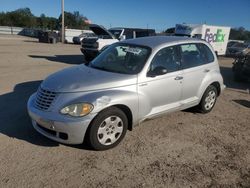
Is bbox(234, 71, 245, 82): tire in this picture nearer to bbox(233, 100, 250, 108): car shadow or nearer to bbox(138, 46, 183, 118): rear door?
bbox(233, 100, 250, 108): car shadow

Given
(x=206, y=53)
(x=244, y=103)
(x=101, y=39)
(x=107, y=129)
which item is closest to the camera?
(x=107, y=129)

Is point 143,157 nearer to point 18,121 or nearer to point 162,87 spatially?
point 162,87

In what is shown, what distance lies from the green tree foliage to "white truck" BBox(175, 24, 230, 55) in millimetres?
54375

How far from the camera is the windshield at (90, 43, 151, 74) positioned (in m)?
5.39

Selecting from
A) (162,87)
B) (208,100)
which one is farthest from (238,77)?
(162,87)

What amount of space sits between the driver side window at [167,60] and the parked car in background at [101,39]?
8425mm

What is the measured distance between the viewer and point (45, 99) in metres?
4.76

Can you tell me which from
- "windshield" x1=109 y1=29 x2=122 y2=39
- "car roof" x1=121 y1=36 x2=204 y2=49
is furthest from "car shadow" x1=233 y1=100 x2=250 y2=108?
"windshield" x1=109 y1=29 x2=122 y2=39

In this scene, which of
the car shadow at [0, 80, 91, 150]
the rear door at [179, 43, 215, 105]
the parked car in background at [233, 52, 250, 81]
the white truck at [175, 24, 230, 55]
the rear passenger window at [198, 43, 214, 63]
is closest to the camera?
the car shadow at [0, 80, 91, 150]

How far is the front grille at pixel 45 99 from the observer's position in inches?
184

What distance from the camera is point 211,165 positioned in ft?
14.6

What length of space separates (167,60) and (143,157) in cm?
201

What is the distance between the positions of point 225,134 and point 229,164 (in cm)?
132

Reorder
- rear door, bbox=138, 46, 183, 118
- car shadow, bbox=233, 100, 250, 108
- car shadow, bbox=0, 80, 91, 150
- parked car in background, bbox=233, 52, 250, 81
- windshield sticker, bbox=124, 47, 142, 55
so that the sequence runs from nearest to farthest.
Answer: car shadow, bbox=0, 80, 91, 150
rear door, bbox=138, 46, 183, 118
windshield sticker, bbox=124, 47, 142, 55
car shadow, bbox=233, 100, 250, 108
parked car in background, bbox=233, 52, 250, 81
